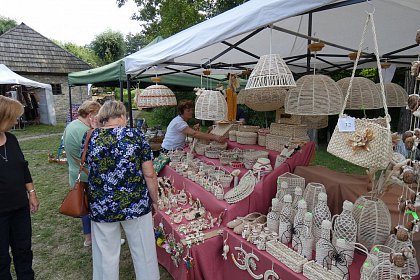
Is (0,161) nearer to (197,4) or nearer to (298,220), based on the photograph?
(298,220)

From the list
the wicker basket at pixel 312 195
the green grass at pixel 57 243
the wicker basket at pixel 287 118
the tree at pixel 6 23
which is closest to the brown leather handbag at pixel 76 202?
the green grass at pixel 57 243

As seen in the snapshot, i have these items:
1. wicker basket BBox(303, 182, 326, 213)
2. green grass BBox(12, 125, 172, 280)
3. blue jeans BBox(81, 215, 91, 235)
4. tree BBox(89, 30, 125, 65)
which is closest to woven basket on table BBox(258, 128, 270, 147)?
wicker basket BBox(303, 182, 326, 213)

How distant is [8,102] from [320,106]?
7.19ft

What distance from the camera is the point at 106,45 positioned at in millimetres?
29953

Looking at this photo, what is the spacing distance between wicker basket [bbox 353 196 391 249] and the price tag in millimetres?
626

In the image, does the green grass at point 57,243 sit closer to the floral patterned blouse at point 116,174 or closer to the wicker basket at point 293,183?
the floral patterned blouse at point 116,174

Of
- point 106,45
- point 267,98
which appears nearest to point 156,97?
point 267,98

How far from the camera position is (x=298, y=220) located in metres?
1.79

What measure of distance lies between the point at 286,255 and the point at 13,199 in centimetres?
187

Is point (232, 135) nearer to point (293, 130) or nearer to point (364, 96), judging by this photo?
point (293, 130)

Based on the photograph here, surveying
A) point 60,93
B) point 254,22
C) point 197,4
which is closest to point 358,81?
point 254,22

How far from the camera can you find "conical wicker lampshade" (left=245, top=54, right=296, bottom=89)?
1.79 meters

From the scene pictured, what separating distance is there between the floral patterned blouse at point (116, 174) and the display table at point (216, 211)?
0.55m

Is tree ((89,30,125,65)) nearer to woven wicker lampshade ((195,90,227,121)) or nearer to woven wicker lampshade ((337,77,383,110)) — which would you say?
woven wicker lampshade ((195,90,227,121))
